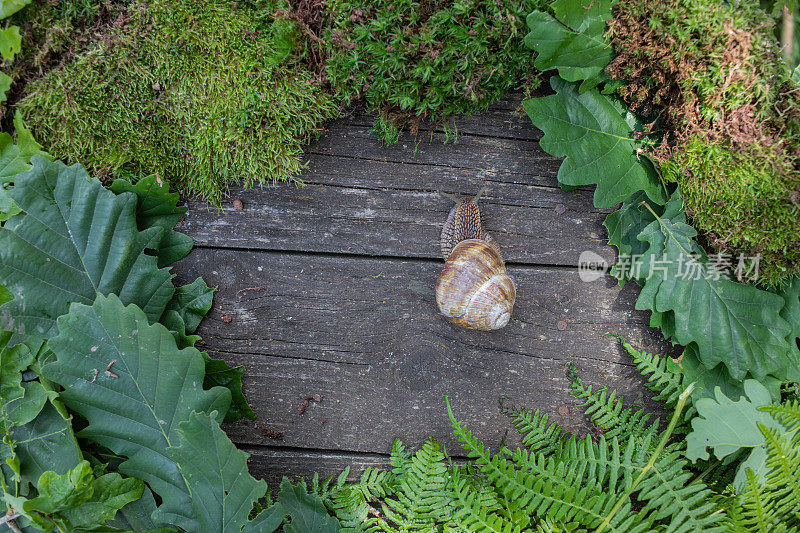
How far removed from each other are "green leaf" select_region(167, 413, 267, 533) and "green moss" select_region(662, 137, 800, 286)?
203cm

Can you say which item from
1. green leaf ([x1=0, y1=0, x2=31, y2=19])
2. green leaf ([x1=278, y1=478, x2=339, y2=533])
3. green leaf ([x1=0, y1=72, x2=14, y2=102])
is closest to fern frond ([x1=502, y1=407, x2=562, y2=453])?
green leaf ([x1=278, y1=478, x2=339, y2=533])

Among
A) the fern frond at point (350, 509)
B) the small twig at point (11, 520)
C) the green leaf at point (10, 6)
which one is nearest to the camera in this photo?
the small twig at point (11, 520)

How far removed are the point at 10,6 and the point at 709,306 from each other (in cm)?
308

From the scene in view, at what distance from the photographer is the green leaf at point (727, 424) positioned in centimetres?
206

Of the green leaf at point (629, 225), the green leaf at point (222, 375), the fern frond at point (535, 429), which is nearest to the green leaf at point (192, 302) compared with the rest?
the green leaf at point (222, 375)

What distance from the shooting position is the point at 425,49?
1962 mm

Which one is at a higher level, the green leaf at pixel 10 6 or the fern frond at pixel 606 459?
the green leaf at pixel 10 6

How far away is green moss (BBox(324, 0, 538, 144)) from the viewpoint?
193cm

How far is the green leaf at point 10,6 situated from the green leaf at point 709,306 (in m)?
2.65

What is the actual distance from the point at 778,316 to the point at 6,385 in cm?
302

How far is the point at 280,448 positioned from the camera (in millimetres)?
2289

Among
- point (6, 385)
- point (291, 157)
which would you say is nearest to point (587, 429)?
point (291, 157)

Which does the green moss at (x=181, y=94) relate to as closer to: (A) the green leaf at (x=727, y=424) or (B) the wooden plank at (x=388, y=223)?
(B) the wooden plank at (x=388, y=223)

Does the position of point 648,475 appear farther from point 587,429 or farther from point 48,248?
point 48,248
